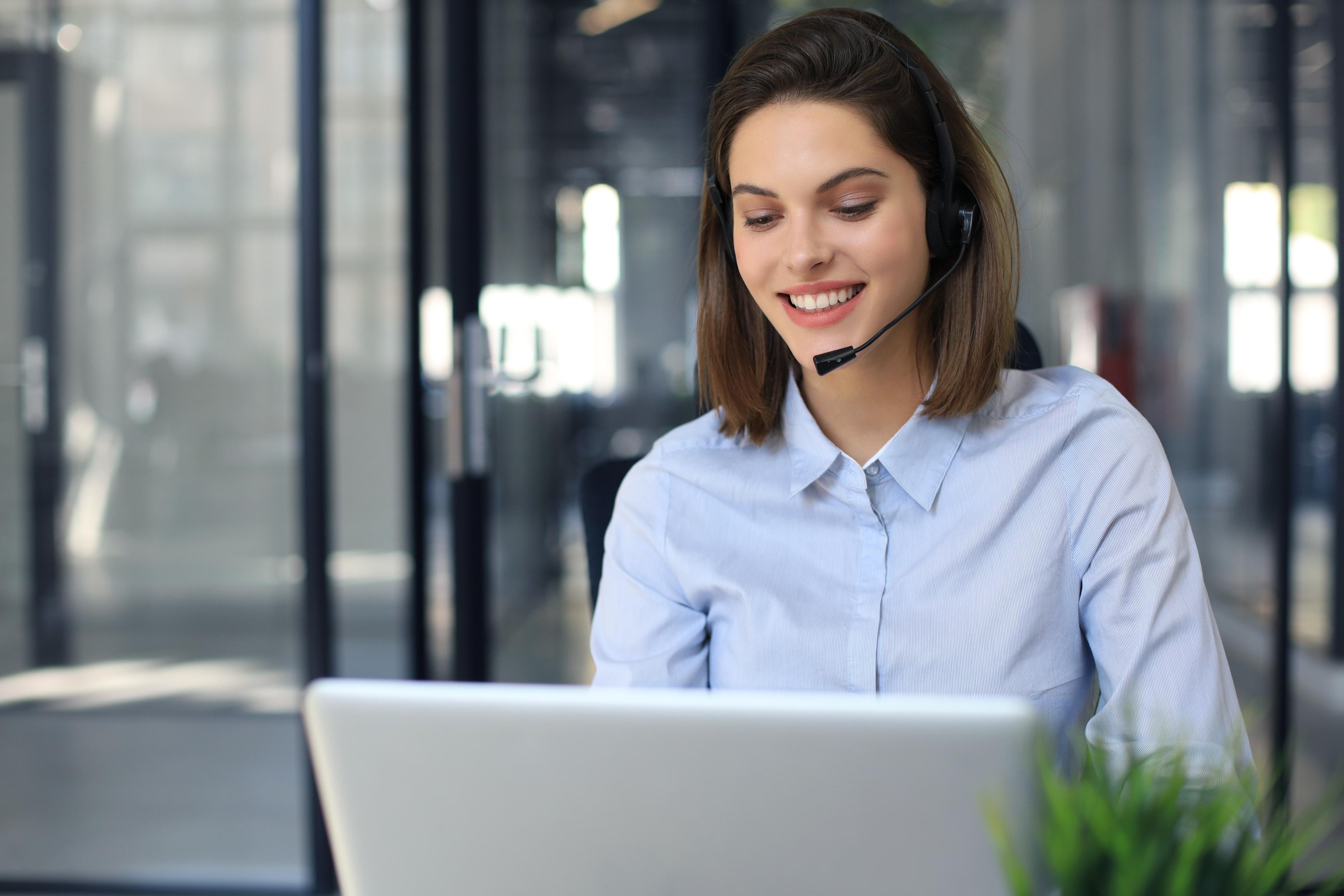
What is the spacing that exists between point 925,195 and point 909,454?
26cm

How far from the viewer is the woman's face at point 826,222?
3.46ft

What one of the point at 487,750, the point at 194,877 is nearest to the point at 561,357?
the point at 194,877

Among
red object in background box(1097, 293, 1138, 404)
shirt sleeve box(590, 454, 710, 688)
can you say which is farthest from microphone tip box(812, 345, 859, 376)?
red object in background box(1097, 293, 1138, 404)

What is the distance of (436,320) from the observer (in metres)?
2.73

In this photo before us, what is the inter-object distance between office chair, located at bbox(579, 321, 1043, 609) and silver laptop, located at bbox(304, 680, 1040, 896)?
2.45 feet

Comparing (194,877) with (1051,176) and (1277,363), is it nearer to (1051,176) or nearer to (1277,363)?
(1277,363)

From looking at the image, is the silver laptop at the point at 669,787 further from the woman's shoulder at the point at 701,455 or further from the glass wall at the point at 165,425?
the glass wall at the point at 165,425

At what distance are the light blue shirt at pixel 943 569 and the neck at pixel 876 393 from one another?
0.13 feet

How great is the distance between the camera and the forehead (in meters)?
1.05

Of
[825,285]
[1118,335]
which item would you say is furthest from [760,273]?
[1118,335]

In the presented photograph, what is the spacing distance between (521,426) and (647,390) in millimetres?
455

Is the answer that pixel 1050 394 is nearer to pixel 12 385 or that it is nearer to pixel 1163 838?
pixel 1163 838

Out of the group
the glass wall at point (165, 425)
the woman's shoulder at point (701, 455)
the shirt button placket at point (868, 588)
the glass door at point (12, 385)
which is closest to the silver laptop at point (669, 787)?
the shirt button placket at point (868, 588)

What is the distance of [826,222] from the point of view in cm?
106
